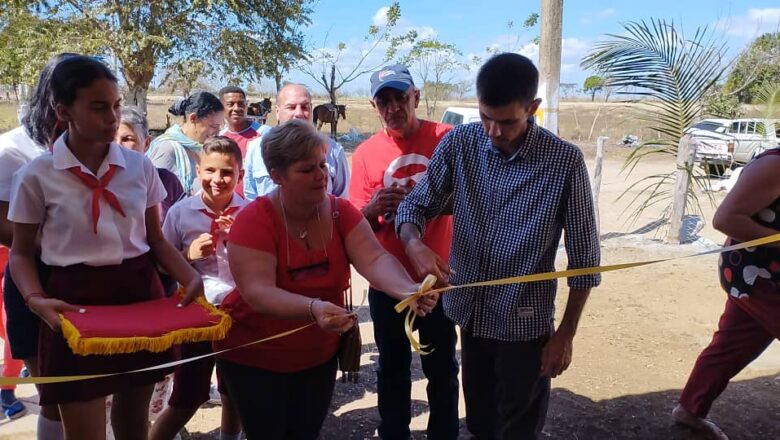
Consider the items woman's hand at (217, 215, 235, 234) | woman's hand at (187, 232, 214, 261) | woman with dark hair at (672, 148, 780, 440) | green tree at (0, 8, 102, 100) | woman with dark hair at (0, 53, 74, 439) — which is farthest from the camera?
green tree at (0, 8, 102, 100)

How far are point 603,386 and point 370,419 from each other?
1.66 m

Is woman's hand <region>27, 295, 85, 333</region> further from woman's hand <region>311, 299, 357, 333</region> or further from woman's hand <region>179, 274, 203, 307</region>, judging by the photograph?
woman's hand <region>311, 299, 357, 333</region>

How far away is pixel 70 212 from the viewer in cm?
213

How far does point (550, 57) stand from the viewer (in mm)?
6512

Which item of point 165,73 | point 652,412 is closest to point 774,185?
point 652,412

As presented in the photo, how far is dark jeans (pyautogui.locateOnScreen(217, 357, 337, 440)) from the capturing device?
229 centimetres

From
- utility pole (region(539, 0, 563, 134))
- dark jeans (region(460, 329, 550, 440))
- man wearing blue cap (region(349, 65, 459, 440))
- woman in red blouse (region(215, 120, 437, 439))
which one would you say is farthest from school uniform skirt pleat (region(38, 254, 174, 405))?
utility pole (region(539, 0, 563, 134))

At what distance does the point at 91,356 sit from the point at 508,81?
181 cm

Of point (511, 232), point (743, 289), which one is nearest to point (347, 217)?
point (511, 232)

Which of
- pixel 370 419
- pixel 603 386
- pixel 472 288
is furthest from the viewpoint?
pixel 603 386

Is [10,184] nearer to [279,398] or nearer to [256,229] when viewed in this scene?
[256,229]

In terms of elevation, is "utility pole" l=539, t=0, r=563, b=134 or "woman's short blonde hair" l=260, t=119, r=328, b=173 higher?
"utility pole" l=539, t=0, r=563, b=134

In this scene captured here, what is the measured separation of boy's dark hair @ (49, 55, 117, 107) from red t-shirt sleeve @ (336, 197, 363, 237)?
3.24 feet

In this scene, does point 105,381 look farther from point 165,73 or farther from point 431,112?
point 431,112
